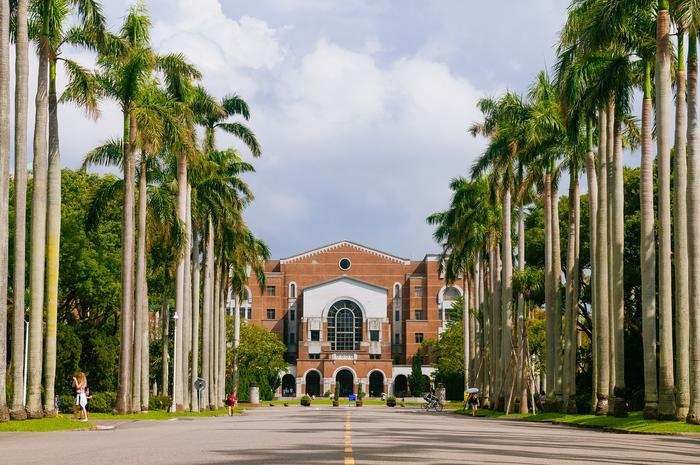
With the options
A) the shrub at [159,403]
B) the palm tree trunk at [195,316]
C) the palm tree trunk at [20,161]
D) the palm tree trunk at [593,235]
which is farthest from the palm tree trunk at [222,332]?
the palm tree trunk at [20,161]

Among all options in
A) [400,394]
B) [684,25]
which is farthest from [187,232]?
[400,394]

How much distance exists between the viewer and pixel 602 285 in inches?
1391

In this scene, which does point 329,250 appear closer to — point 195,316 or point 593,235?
point 195,316

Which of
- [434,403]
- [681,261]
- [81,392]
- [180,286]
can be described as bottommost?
[434,403]

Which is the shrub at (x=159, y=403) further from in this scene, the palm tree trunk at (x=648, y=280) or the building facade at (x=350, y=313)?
the building facade at (x=350, y=313)

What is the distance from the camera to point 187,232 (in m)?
43.1

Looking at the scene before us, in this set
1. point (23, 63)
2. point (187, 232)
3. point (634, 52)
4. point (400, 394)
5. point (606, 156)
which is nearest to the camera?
point (23, 63)

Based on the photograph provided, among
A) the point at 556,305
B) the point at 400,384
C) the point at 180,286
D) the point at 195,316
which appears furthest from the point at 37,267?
the point at 400,384

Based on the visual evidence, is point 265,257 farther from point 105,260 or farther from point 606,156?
point 606,156

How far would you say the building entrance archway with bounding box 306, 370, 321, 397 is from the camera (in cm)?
11588

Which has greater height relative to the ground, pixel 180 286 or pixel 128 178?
pixel 128 178

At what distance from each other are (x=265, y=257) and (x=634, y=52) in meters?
44.7

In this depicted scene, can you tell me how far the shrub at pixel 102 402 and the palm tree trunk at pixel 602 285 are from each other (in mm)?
21237

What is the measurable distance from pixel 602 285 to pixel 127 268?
1726 centimetres
